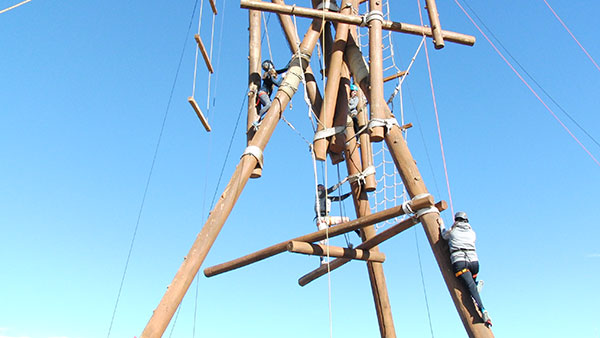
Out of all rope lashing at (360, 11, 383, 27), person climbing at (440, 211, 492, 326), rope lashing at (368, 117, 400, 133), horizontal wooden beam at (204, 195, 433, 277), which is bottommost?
person climbing at (440, 211, 492, 326)

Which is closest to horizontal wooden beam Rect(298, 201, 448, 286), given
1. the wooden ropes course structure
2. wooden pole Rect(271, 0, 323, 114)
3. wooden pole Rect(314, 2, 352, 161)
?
the wooden ropes course structure

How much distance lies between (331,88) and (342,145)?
0.66 metres

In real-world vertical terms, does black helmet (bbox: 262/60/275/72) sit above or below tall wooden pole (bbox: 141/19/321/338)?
above

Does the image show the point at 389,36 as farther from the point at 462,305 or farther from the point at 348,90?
the point at 462,305

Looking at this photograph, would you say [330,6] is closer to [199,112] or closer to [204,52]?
[204,52]

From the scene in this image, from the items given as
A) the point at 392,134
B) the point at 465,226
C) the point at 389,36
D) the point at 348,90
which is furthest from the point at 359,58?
the point at 465,226

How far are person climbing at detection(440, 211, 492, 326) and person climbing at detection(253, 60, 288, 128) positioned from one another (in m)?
2.48

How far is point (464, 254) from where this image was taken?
4.05 m

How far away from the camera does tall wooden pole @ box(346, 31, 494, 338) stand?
154 inches

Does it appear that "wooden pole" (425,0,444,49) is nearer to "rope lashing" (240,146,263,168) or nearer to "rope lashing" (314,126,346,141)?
"rope lashing" (314,126,346,141)

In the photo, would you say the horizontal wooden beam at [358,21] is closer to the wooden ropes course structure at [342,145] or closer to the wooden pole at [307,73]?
the wooden ropes course structure at [342,145]

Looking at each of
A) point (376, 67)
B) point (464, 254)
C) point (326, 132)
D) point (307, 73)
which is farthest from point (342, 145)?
point (464, 254)

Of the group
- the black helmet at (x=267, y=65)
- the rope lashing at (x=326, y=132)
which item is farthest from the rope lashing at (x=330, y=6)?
the rope lashing at (x=326, y=132)

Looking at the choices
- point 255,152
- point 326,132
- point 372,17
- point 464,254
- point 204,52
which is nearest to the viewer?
point 464,254
